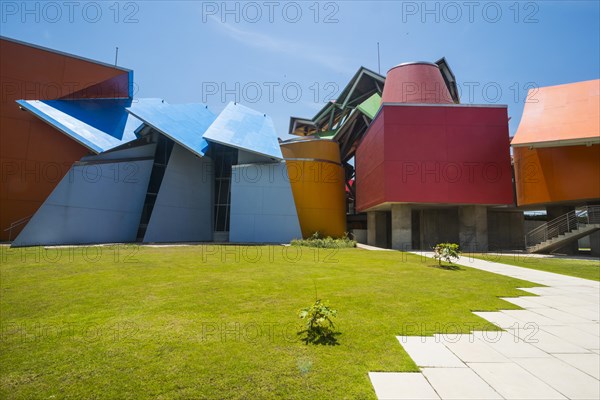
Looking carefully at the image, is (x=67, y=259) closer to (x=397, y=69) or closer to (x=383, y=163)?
(x=383, y=163)

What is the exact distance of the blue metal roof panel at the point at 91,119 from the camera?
22.6m

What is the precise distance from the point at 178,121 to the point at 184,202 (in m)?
7.31

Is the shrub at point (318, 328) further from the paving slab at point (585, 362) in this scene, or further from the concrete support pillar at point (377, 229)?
the concrete support pillar at point (377, 229)

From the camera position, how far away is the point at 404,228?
2536 centimetres

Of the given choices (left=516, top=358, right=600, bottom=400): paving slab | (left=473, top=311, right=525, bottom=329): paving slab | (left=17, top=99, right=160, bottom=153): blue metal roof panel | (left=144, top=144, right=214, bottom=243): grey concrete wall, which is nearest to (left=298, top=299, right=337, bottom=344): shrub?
(left=516, top=358, right=600, bottom=400): paving slab

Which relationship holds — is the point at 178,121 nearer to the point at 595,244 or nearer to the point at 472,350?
the point at 472,350

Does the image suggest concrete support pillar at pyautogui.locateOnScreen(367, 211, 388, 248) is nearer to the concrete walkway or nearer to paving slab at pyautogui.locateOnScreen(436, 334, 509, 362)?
the concrete walkway

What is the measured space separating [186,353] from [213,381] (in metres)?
0.93

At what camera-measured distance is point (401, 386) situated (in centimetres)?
355

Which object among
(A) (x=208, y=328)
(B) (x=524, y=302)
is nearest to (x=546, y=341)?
(B) (x=524, y=302)

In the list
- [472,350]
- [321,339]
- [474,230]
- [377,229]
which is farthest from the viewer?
[377,229]

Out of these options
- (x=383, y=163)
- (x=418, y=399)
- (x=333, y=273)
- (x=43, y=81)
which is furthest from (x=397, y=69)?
(x=418, y=399)

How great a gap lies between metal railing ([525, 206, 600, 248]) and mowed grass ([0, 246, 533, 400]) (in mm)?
15311

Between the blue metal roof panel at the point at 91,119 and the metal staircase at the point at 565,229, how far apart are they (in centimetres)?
3330
